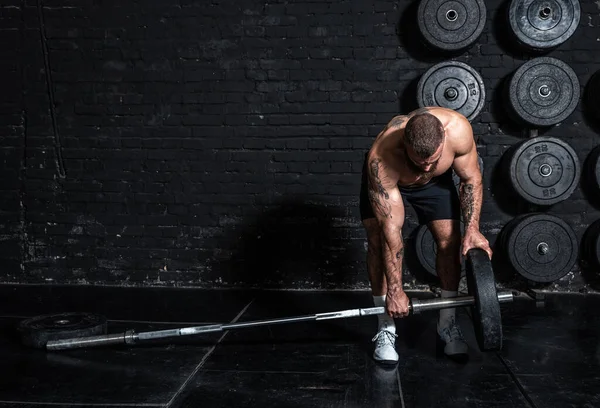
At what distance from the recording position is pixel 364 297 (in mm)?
3615

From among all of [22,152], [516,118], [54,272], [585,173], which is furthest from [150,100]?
[585,173]

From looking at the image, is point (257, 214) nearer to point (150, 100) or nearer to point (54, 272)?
point (150, 100)

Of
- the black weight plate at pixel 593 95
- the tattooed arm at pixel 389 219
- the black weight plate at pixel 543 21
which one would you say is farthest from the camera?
the black weight plate at pixel 593 95

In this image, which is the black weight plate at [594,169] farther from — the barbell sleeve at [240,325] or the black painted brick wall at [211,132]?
the barbell sleeve at [240,325]

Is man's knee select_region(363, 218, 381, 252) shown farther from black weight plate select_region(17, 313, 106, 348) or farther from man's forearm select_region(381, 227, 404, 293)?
black weight plate select_region(17, 313, 106, 348)

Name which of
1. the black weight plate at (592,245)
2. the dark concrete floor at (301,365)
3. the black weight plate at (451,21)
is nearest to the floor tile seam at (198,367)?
the dark concrete floor at (301,365)

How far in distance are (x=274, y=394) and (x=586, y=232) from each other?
8.23 feet

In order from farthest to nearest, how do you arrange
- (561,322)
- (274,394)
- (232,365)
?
(561,322)
(232,365)
(274,394)

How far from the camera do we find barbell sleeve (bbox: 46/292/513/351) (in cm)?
219

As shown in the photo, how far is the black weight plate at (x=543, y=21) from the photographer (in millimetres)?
3385

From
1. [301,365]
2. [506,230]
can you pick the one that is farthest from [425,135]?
[506,230]

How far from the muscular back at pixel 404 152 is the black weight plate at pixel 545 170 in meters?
1.23

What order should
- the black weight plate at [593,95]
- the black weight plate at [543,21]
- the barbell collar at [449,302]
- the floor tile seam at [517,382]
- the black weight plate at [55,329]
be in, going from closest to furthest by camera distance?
the floor tile seam at [517,382]
the barbell collar at [449,302]
the black weight plate at [55,329]
the black weight plate at [543,21]
the black weight plate at [593,95]

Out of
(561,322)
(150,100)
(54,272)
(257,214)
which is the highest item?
(150,100)
